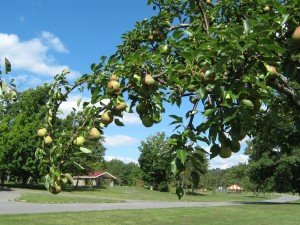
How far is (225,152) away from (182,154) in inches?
9.8

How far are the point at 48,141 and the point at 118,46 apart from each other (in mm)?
2905

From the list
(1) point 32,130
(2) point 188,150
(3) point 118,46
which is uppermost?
(1) point 32,130

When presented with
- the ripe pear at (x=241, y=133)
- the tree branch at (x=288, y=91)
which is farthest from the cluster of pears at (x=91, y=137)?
the tree branch at (x=288, y=91)

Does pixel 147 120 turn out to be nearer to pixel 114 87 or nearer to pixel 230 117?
pixel 114 87

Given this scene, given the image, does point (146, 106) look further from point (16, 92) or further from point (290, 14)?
point (290, 14)

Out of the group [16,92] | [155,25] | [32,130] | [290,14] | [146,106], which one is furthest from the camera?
[32,130]

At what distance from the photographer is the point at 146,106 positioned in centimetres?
293

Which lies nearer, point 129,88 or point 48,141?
point 129,88

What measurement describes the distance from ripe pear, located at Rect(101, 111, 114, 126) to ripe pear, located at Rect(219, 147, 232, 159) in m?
0.76

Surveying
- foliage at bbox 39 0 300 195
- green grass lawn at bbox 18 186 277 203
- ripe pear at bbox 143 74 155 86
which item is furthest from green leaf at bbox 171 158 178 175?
green grass lawn at bbox 18 186 277 203

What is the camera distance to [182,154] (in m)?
2.30

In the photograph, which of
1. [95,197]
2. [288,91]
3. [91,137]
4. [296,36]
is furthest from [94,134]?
[95,197]

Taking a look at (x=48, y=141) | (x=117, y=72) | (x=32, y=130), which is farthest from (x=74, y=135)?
(x=32, y=130)

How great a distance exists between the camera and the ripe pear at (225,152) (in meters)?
2.36
